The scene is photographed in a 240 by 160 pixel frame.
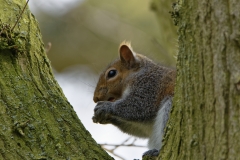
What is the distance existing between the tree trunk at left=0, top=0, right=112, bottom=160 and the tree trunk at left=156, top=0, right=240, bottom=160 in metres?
0.78

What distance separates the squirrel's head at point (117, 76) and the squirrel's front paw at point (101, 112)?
23cm

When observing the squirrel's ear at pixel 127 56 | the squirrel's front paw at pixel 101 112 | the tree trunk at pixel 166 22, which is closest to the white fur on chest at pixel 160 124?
the squirrel's front paw at pixel 101 112

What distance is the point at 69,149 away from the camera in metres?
2.73

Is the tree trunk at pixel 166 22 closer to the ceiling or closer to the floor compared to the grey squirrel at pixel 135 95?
closer to the ceiling

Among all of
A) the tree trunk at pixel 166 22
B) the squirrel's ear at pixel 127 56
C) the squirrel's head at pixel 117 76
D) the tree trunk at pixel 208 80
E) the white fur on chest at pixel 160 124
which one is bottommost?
the tree trunk at pixel 208 80

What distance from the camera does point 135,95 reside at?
4.03m

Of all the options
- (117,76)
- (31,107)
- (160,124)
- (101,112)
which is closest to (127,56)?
(117,76)

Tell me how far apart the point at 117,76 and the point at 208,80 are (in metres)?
2.28

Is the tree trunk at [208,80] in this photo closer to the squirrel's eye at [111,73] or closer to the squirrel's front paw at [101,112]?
the squirrel's front paw at [101,112]

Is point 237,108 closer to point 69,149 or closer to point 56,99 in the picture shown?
point 69,149

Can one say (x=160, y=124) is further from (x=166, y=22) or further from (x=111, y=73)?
(x=166, y=22)

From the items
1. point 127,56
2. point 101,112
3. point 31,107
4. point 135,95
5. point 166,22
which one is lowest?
point 31,107

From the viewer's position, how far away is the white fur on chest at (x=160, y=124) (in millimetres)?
3576

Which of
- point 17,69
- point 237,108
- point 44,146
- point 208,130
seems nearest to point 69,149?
point 44,146
